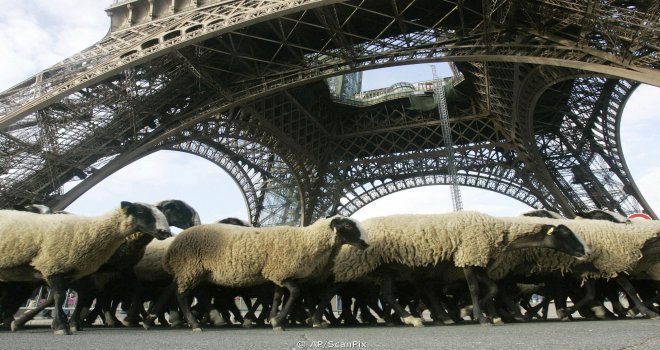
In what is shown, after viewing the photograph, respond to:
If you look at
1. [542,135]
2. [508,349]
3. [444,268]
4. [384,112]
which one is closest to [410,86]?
[384,112]

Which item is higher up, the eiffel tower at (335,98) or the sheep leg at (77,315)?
the eiffel tower at (335,98)

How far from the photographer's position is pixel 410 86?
32.1 metres

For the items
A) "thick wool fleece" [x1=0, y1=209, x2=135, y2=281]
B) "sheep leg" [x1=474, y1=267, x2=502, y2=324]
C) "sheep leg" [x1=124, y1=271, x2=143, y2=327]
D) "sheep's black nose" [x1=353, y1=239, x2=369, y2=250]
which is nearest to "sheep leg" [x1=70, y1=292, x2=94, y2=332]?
"thick wool fleece" [x1=0, y1=209, x2=135, y2=281]

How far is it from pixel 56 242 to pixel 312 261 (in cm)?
386

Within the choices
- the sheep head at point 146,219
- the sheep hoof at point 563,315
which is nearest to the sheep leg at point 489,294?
the sheep hoof at point 563,315

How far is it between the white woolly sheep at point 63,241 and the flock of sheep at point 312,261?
0.6 inches

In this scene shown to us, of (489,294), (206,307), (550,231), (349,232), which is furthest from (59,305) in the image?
(550,231)

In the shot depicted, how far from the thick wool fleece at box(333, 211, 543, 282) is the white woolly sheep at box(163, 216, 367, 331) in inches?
21.5

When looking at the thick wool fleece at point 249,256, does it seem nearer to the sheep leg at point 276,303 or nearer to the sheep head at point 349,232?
the sheep head at point 349,232

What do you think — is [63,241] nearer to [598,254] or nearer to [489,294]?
[489,294]

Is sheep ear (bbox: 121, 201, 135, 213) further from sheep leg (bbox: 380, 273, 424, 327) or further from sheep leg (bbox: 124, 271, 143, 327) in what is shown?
sheep leg (bbox: 380, 273, 424, 327)

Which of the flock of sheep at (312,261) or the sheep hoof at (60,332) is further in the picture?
the flock of sheep at (312,261)

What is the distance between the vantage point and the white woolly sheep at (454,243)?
8.38 metres

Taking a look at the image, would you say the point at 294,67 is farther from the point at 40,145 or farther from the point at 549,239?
the point at 549,239
